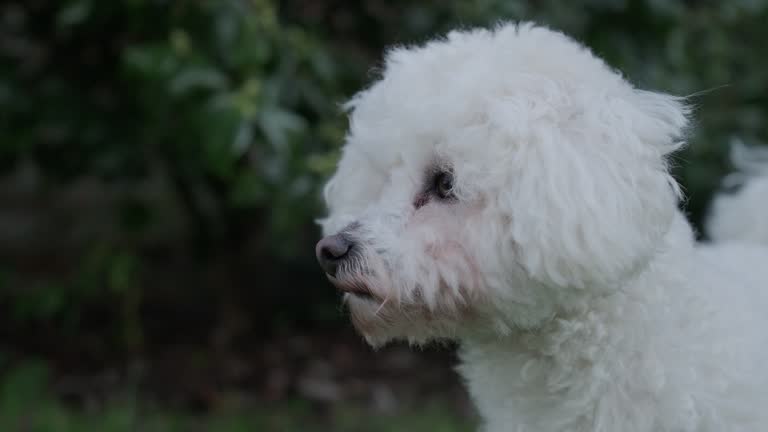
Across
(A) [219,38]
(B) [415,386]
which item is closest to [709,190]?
(B) [415,386]

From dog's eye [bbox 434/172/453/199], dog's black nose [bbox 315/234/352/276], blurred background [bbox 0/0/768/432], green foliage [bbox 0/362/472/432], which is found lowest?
dog's black nose [bbox 315/234/352/276]

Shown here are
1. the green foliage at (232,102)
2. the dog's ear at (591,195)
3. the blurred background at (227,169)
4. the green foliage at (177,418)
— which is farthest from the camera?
the green foliage at (177,418)

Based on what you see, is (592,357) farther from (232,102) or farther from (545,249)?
(232,102)

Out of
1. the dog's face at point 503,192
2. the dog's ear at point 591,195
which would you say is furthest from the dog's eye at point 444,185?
the dog's ear at point 591,195

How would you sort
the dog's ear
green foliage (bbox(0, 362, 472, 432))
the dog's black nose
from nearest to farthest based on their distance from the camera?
1. the dog's ear
2. the dog's black nose
3. green foliage (bbox(0, 362, 472, 432))

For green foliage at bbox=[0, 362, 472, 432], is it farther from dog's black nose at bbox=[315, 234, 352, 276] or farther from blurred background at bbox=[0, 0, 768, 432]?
dog's black nose at bbox=[315, 234, 352, 276]

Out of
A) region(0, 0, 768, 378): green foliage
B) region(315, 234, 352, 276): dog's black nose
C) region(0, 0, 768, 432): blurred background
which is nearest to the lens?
region(315, 234, 352, 276): dog's black nose

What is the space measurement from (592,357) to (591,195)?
396 mm

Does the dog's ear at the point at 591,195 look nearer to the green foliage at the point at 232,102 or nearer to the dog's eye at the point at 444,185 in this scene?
the dog's eye at the point at 444,185

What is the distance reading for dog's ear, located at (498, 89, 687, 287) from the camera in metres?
1.65

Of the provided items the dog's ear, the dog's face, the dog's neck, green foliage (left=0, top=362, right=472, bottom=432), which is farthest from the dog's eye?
green foliage (left=0, top=362, right=472, bottom=432)

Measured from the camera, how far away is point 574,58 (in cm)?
186

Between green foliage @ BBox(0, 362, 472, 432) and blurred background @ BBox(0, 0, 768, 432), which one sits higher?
blurred background @ BBox(0, 0, 768, 432)

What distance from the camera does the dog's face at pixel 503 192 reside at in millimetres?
1667
